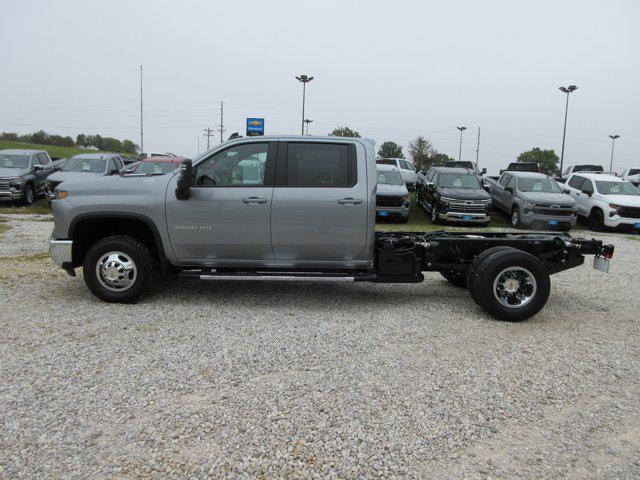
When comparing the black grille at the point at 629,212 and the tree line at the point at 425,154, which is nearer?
the black grille at the point at 629,212

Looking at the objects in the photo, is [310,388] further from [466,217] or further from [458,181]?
[458,181]

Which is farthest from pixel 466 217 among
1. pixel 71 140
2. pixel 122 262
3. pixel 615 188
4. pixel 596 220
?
pixel 71 140

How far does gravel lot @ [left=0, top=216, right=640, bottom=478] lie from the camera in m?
2.97

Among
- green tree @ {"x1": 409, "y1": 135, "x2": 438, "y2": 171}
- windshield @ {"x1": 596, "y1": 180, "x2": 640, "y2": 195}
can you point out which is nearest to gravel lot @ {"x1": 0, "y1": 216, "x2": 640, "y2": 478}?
windshield @ {"x1": 596, "y1": 180, "x2": 640, "y2": 195}

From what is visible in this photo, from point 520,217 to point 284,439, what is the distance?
14.2 metres

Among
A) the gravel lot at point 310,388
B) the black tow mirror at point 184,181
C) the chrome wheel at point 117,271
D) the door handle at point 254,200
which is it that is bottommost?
the gravel lot at point 310,388

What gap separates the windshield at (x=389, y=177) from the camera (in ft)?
52.6

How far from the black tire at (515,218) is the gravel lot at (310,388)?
384 inches

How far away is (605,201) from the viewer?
16062 millimetres

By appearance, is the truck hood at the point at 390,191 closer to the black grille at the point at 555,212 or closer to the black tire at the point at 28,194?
the black grille at the point at 555,212

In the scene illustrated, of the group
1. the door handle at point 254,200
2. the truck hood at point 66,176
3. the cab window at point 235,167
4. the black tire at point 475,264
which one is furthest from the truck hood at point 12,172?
the black tire at point 475,264

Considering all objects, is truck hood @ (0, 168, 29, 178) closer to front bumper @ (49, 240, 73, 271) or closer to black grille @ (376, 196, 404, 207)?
black grille @ (376, 196, 404, 207)

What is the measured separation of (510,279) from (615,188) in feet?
44.9

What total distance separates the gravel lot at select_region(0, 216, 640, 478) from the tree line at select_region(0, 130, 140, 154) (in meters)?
87.3
